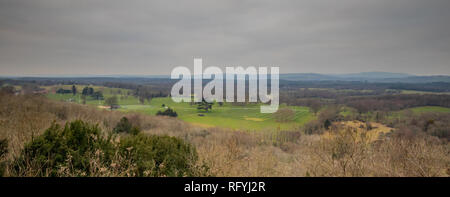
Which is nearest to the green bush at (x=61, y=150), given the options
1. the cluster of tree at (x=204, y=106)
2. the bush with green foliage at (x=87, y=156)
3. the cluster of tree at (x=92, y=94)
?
the bush with green foliage at (x=87, y=156)

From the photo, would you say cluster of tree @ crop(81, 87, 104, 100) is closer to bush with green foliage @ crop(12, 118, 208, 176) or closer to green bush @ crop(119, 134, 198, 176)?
green bush @ crop(119, 134, 198, 176)

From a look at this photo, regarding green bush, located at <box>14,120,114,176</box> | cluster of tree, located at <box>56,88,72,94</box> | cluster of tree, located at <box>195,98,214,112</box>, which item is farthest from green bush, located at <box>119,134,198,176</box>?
cluster of tree, located at <box>56,88,72,94</box>

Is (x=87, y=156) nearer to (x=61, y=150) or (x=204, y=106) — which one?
(x=61, y=150)

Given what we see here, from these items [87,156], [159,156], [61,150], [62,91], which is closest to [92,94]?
[62,91]

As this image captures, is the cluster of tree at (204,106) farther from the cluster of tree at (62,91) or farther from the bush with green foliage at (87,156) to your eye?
the bush with green foliage at (87,156)

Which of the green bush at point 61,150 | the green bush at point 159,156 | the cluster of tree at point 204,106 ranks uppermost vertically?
the green bush at point 61,150
